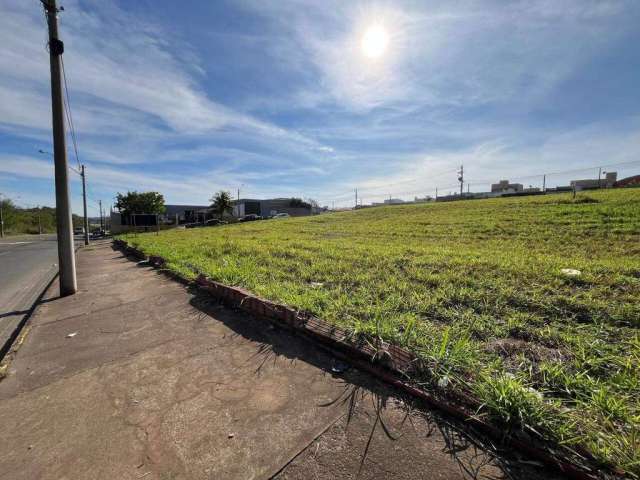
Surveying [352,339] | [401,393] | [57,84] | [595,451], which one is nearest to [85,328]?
[352,339]

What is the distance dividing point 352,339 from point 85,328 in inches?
134

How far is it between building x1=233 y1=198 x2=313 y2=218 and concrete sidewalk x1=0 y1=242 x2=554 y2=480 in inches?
2092

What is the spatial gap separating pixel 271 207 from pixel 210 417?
57.5 m

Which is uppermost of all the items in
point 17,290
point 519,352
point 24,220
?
point 24,220

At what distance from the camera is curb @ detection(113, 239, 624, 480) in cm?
137

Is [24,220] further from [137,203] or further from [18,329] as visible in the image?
[18,329]

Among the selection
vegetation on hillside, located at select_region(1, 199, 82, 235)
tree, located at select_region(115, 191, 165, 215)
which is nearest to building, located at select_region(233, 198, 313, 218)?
tree, located at select_region(115, 191, 165, 215)

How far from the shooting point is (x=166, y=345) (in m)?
2.83

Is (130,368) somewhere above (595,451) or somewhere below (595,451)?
below

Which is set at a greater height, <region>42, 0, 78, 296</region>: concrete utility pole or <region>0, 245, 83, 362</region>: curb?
<region>42, 0, 78, 296</region>: concrete utility pole

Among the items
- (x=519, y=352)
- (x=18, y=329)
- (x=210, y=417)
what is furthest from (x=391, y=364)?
(x=18, y=329)

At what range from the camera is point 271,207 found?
5788 cm

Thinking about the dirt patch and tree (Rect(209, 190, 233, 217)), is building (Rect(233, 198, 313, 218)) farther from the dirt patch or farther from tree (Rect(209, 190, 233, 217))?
the dirt patch

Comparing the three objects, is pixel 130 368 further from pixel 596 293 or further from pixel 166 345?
pixel 596 293
